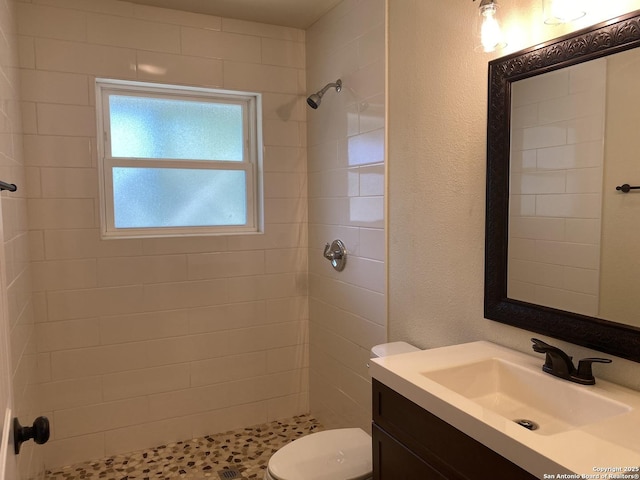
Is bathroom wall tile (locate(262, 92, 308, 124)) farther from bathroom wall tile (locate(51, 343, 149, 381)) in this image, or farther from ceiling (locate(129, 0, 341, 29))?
bathroom wall tile (locate(51, 343, 149, 381))

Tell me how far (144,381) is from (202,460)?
537 millimetres

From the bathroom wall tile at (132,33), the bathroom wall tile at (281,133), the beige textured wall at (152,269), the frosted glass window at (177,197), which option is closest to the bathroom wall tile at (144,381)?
the beige textured wall at (152,269)

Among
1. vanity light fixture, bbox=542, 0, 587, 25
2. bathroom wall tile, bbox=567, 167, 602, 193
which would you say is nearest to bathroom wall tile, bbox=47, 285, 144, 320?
bathroom wall tile, bbox=567, 167, 602, 193

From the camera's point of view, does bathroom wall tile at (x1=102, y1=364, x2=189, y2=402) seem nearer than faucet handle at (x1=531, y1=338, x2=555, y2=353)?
No

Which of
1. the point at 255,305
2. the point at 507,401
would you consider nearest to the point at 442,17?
the point at 507,401

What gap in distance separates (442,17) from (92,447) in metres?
2.71

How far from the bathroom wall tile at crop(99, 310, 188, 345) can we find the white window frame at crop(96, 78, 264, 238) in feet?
1.47

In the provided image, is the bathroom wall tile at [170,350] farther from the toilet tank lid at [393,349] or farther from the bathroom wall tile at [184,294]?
the toilet tank lid at [393,349]

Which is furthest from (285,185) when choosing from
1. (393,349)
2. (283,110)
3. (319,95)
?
(393,349)

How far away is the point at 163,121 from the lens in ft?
9.02

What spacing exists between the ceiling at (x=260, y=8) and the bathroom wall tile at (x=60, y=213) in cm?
111

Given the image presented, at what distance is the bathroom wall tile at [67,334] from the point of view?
2.44 m

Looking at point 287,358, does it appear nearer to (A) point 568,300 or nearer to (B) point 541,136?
(A) point 568,300

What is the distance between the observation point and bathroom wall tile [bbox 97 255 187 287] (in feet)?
8.39
